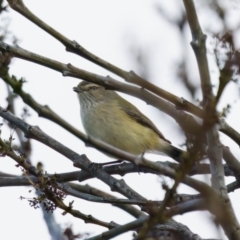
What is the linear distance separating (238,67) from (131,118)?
18.7 feet

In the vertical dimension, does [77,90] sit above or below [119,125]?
above

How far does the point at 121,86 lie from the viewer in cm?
277

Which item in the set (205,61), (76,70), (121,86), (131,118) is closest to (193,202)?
(205,61)

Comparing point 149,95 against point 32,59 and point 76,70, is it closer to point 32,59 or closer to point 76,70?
point 76,70

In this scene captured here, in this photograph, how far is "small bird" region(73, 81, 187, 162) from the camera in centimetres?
699

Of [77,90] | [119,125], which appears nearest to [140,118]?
[119,125]

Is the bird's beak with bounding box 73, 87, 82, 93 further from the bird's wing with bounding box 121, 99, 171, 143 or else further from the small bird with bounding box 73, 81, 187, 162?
the bird's wing with bounding box 121, 99, 171, 143

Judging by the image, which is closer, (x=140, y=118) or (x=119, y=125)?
(x=119, y=125)

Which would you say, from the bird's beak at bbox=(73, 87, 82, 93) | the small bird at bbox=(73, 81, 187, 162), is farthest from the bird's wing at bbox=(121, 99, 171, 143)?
the bird's beak at bbox=(73, 87, 82, 93)

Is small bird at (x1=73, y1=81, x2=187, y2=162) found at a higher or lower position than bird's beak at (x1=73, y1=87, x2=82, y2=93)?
lower

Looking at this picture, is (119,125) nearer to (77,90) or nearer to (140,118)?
(140,118)

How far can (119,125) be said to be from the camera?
7168 mm

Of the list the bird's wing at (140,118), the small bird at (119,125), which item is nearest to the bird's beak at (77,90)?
the small bird at (119,125)

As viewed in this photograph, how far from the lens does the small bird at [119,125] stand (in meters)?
6.99
